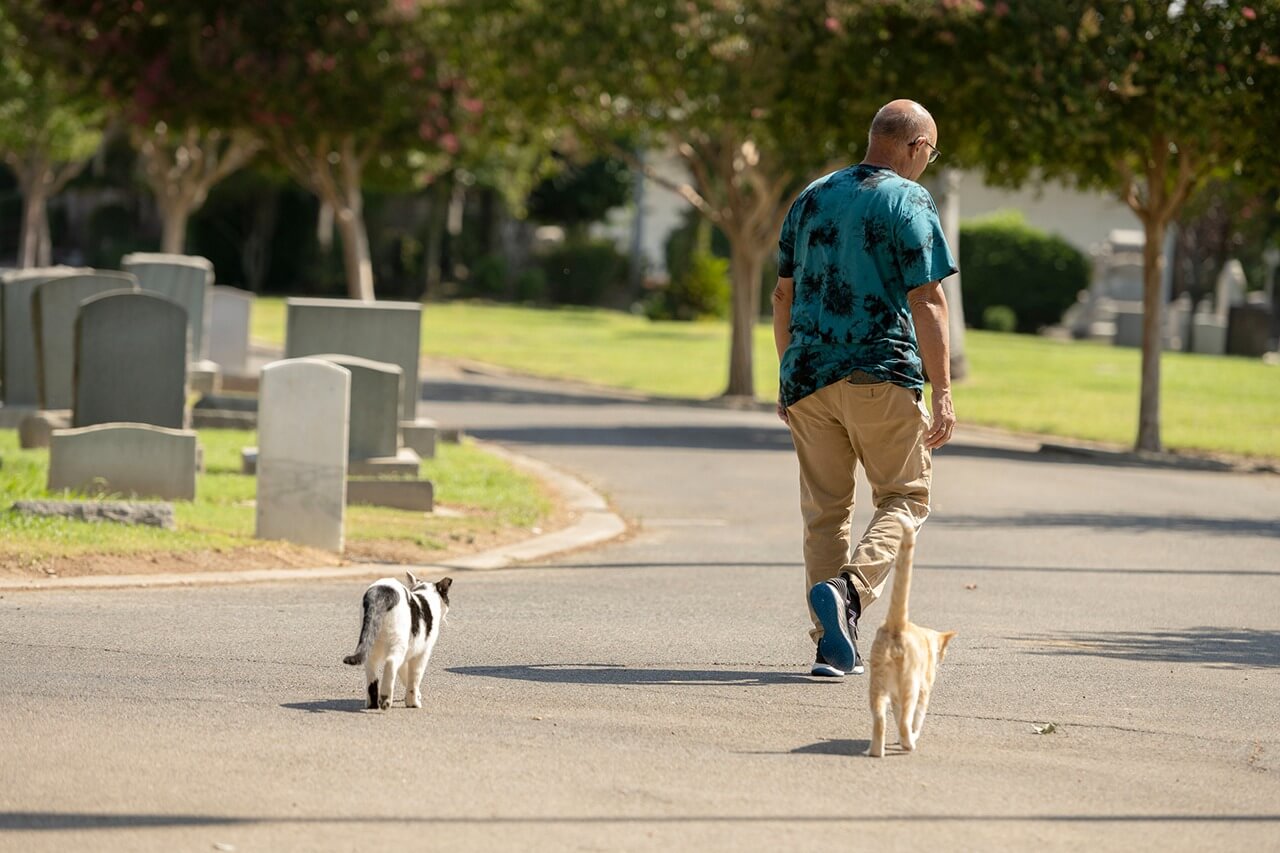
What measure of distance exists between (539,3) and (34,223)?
26798 millimetres

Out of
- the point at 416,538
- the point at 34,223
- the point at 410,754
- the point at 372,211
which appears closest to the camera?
the point at 410,754

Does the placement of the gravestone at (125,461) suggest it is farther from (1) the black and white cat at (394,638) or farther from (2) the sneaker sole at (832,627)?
(2) the sneaker sole at (832,627)

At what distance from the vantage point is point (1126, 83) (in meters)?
18.6

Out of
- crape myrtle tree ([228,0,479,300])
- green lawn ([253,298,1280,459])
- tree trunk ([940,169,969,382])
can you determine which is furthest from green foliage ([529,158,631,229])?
crape myrtle tree ([228,0,479,300])

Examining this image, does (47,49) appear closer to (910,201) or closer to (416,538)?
(416,538)

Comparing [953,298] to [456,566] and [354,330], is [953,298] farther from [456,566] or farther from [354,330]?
[456,566]

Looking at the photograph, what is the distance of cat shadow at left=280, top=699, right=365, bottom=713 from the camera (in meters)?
6.04

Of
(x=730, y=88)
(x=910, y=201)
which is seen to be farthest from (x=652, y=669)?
(x=730, y=88)

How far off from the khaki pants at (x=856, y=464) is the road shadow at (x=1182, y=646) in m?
1.33

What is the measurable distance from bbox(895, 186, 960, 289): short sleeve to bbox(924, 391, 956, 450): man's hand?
0.40 metres

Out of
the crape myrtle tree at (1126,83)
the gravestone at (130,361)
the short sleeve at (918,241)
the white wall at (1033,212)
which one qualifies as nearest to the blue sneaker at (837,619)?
the short sleeve at (918,241)

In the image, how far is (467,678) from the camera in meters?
6.70

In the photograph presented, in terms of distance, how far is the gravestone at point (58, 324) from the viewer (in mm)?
15000

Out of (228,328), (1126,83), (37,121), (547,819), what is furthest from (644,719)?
(37,121)
